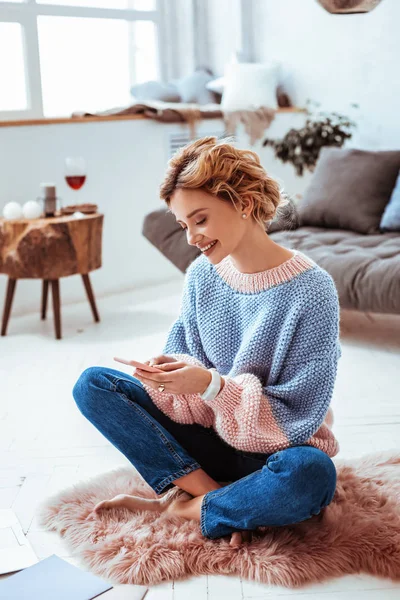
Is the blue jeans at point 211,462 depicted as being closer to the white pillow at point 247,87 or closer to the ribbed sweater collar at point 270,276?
the ribbed sweater collar at point 270,276

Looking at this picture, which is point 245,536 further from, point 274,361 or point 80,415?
point 80,415

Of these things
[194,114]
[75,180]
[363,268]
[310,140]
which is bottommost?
[363,268]

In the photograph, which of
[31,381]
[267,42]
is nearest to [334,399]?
[31,381]

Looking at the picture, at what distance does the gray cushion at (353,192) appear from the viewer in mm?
3852

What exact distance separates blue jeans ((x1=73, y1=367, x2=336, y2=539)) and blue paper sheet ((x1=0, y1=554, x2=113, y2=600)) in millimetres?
275

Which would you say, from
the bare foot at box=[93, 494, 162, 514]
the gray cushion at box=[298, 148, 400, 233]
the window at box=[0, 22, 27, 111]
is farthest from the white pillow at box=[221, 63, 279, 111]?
the bare foot at box=[93, 494, 162, 514]

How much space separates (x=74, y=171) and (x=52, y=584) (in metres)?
2.61

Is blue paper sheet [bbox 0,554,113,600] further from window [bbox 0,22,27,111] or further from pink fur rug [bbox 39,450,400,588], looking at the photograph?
window [bbox 0,22,27,111]

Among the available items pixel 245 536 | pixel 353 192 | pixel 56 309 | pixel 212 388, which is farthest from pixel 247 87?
pixel 245 536

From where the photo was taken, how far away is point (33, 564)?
1.72 meters

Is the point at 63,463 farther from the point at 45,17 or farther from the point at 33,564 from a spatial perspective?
the point at 45,17

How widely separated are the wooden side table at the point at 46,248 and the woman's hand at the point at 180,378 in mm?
2025

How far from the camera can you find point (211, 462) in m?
1.94

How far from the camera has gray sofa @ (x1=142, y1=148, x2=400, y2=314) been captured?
10.4ft
